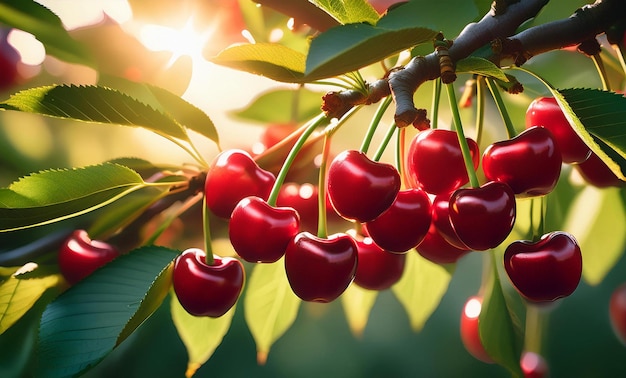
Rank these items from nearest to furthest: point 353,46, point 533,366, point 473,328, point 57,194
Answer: point 353,46
point 57,194
point 473,328
point 533,366

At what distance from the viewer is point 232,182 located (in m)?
0.71

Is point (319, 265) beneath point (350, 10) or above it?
beneath

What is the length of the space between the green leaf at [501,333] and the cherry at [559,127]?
21 centimetres

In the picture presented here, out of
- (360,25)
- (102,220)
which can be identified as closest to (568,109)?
(360,25)

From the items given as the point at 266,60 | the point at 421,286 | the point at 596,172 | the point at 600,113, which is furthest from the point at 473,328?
the point at 266,60

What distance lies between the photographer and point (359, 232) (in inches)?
33.5

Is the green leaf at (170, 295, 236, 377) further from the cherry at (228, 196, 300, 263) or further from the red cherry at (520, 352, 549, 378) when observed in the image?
the red cherry at (520, 352, 549, 378)

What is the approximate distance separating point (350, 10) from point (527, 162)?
220 mm

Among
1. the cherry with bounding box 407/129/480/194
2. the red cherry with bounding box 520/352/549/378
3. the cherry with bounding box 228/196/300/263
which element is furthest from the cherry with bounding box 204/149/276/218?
the red cherry with bounding box 520/352/549/378

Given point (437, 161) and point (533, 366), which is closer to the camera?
point (437, 161)

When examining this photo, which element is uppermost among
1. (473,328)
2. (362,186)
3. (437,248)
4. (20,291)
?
(362,186)

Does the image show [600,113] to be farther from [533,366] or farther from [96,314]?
[533,366]

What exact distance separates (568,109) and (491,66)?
0.24 feet

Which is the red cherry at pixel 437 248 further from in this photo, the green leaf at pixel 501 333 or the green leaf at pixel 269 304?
the green leaf at pixel 269 304
